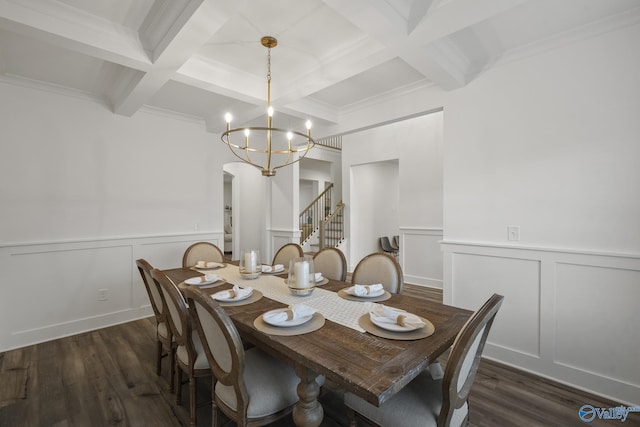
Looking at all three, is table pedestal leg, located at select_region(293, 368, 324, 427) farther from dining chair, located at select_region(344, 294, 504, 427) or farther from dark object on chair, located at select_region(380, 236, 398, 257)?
dark object on chair, located at select_region(380, 236, 398, 257)

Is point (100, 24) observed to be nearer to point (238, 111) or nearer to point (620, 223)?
point (238, 111)

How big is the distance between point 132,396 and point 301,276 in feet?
4.99

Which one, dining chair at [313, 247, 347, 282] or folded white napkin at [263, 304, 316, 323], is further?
dining chair at [313, 247, 347, 282]

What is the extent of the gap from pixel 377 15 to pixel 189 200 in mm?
3380

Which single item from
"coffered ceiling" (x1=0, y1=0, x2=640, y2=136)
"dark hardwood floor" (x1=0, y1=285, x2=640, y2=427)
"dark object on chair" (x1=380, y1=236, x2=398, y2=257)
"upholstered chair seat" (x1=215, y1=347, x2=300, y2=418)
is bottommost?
"dark hardwood floor" (x1=0, y1=285, x2=640, y2=427)

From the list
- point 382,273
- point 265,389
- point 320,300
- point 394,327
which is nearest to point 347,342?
point 394,327

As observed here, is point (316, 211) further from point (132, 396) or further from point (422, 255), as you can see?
point (132, 396)

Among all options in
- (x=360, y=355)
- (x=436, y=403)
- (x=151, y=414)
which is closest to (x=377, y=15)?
(x=360, y=355)

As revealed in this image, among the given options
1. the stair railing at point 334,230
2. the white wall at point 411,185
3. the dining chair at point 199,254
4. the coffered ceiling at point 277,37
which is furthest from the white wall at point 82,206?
the stair railing at point 334,230

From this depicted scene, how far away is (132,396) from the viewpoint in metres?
2.09

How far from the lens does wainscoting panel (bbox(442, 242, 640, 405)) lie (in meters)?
1.98

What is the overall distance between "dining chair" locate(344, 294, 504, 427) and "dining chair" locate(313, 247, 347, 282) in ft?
4.21

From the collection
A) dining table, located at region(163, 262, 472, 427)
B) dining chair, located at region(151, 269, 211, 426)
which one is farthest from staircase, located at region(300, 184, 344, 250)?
dining chair, located at region(151, 269, 211, 426)

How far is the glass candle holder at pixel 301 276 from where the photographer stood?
188 cm
